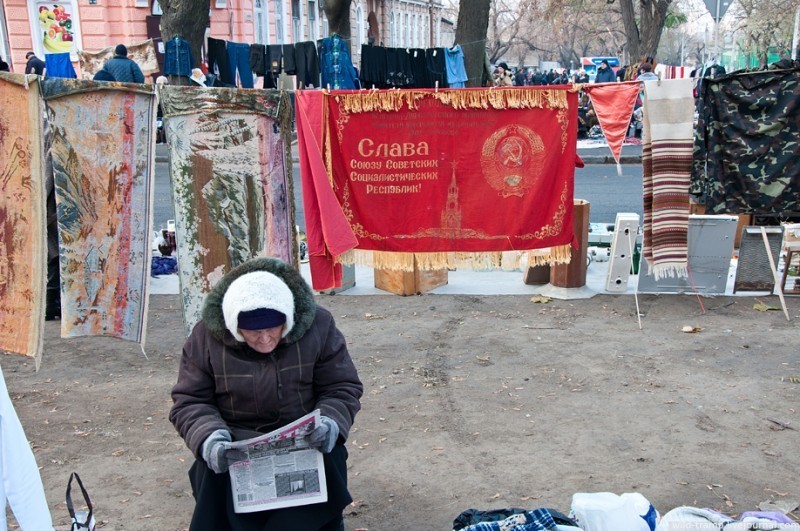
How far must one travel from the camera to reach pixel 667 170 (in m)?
6.08

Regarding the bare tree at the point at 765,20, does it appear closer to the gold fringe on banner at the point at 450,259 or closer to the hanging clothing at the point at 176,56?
the hanging clothing at the point at 176,56

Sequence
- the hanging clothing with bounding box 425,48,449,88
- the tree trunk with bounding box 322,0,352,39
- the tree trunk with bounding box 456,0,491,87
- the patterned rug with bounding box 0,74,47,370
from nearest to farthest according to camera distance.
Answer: the patterned rug with bounding box 0,74,47,370
the tree trunk with bounding box 322,0,352,39
the tree trunk with bounding box 456,0,491,87
the hanging clothing with bounding box 425,48,449,88

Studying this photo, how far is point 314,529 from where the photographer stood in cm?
295

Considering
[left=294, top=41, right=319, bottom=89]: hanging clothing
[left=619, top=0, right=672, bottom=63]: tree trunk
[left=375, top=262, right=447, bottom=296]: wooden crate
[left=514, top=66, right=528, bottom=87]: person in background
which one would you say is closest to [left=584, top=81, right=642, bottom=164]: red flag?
[left=375, top=262, right=447, bottom=296]: wooden crate

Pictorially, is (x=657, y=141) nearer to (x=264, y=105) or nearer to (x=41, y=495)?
(x=264, y=105)

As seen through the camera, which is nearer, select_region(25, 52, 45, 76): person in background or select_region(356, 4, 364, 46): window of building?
select_region(25, 52, 45, 76): person in background

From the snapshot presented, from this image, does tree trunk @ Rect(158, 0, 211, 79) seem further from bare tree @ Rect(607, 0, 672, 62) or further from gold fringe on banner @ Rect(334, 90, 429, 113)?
bare tree @ Rect(607, 0, 672, 62)

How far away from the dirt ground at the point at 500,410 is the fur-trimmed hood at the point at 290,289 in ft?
4.40

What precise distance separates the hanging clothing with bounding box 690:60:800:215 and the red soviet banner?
4.47ft

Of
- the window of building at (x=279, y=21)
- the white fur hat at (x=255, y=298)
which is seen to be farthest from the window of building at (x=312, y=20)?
the white fur hat at (x=255, y=298)

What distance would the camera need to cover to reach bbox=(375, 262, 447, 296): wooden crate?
7.68 metres

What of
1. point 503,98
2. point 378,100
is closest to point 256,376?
point 378,100

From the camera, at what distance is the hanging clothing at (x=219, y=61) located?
15680 millimetres

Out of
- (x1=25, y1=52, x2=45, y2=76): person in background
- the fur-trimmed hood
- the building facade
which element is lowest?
the fur-trimmed hood
